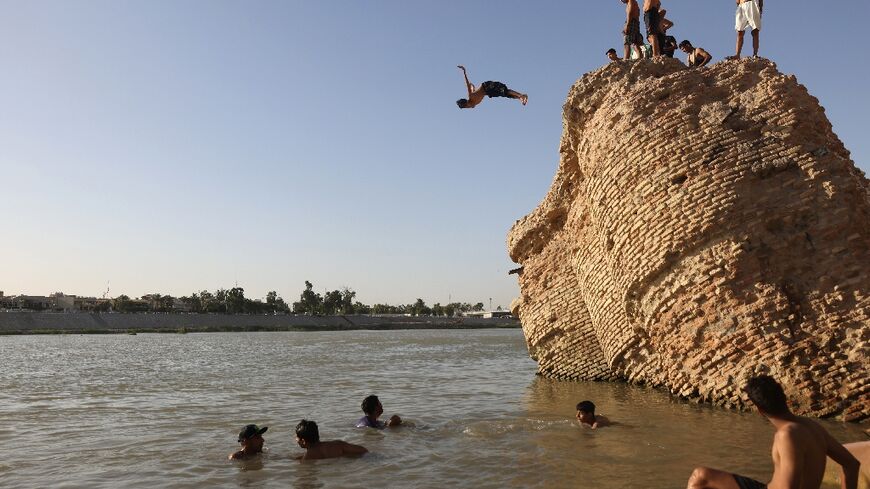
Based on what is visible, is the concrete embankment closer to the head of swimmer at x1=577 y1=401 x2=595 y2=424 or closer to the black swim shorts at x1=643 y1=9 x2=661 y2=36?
the black swim shorts at x1=643 y1=9 x2=661 y2=36

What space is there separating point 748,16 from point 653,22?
1.84m

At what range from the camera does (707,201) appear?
9000mm

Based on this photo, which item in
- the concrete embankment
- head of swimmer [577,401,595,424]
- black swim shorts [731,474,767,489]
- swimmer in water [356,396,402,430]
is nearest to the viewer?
black swim shorts [731,474,767,489]

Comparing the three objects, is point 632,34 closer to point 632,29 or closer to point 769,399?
point 632,29

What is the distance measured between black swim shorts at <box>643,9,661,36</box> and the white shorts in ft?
5.06

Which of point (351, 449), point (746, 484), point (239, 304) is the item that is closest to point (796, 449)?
point (746, 484)

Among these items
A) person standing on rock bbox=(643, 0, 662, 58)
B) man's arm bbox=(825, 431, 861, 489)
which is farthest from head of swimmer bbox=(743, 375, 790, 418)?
person standing on rock bbox=(643, 0, 662, 58)

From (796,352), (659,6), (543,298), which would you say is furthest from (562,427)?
(659,6)

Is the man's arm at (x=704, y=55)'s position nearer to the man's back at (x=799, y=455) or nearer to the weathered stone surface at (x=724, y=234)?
the weathered stone surface at (x=724, y=234)

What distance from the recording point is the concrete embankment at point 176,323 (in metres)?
60.6

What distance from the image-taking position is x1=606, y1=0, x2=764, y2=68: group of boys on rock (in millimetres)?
11727

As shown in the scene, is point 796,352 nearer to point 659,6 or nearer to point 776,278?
point 776,278

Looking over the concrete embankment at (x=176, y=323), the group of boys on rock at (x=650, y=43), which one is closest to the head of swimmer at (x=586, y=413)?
the group of boys on rock at (x=650, y=43)

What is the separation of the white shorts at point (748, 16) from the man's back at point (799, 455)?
9900 millimetres
